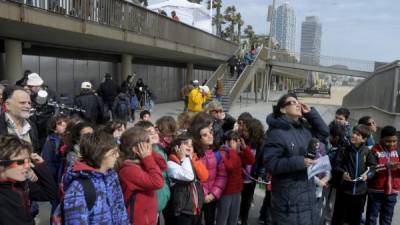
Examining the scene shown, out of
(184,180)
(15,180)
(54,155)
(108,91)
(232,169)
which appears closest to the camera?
(15,180)

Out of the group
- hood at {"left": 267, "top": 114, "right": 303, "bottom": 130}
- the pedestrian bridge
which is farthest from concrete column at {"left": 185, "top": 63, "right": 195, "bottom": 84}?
hood at {"left": 267, "top": 114, "right": 303, "bottom": 130}

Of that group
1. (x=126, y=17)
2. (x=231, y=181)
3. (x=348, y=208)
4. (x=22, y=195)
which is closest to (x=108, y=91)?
(x=126, y=17)

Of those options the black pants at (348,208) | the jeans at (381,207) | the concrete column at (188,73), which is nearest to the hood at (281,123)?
the black pants at (348,208)

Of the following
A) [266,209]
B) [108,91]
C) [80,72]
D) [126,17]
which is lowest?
[266,209]

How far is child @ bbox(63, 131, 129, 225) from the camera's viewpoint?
2.65m

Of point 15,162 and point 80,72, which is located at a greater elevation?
point 80,72

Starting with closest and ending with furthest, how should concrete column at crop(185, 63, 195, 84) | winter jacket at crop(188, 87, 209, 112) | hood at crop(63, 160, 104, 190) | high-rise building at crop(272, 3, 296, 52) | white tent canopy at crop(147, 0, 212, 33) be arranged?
hood at crop(63, 160, 104, 190)
winter jacket at crop(188, 87, 209, 112)
white tent canopy at crop(147, 0, 212, 33)
concrete column at crop(185, 63, 195, 84)
high-rise building at crop(272, 3, 296, 52)

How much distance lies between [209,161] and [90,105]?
14.2 feet

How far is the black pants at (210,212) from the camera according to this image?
5051mm

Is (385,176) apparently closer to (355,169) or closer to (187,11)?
(355,169)

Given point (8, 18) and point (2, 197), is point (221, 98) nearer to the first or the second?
point (8, 18)

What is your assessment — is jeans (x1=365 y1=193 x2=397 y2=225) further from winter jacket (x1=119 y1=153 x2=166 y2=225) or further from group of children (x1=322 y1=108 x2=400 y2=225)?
winter jacket (x1=119 y1=153 x2=166 y2=225)

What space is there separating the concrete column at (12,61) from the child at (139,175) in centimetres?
1113

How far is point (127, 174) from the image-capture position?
3.27m
